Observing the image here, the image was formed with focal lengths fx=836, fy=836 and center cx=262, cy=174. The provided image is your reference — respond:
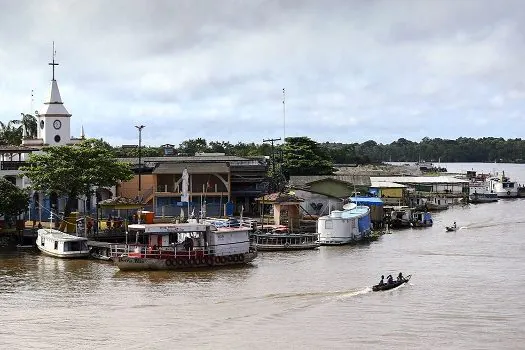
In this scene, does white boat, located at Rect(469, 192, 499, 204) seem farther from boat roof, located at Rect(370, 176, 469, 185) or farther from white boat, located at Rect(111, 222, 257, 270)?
white boat, located at Rect(111, 222, 257, 270)

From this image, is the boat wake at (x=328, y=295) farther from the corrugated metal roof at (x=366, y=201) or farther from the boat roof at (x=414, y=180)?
the boat roof at (x=414, y=180)

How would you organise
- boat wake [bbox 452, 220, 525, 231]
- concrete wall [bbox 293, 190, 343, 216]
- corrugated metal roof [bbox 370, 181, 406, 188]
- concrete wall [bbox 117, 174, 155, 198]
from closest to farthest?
concrete wall [bbox 293, 190, 343, 216] < concrete wall [bbox 117, 174, 155, 198] < boat wake [bbox 452, 220, 525, 231] < corrugated metal roof [bbox 370, 181, 406, 188]

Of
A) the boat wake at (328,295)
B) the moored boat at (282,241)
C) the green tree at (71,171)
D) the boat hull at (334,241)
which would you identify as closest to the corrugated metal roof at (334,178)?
the boat hull at (334,241)

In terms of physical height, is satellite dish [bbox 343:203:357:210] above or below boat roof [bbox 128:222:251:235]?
above

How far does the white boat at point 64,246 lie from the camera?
56.7 m

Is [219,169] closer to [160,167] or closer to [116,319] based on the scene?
[160,167]

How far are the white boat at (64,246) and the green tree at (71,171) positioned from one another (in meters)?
5.83

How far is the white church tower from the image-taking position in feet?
263

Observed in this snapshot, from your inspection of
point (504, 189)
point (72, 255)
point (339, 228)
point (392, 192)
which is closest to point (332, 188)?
point (339, 228)

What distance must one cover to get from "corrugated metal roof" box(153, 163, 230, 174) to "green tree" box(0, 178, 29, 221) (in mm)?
14947

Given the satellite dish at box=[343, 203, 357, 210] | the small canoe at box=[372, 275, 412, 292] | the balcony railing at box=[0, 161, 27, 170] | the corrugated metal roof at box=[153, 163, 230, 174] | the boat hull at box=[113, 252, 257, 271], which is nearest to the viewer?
the small canoe at box=[372, 275, 412, 292]

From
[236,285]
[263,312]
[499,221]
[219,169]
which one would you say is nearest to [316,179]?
[219,169]

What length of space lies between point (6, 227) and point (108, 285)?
23094mm

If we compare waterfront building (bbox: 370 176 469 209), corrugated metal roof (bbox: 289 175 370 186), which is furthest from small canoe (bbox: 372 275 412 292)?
waterfront building (bbox: 370 176 469 209)
